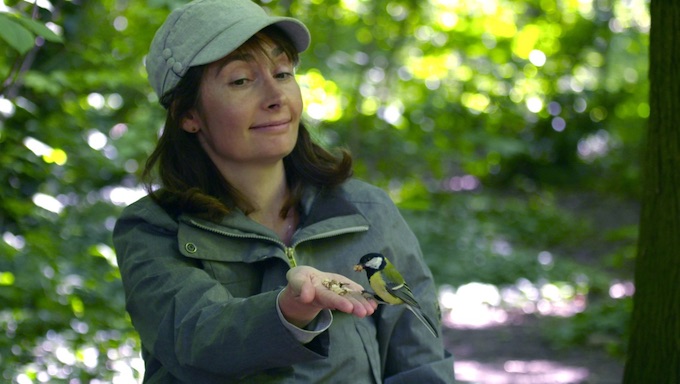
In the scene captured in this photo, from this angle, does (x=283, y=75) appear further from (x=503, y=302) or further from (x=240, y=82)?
(x=503, y=302)

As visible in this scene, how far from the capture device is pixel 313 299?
5.60ft

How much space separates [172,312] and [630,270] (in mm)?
6006

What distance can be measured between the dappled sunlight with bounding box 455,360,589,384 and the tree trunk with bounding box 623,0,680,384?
2247 mm

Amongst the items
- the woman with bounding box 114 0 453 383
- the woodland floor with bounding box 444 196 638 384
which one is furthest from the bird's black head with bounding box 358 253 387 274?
the woodland floor with bounding box 444 196 638 384

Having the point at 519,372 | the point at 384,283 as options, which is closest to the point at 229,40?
the point at 384,283

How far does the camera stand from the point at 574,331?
5.82 metres

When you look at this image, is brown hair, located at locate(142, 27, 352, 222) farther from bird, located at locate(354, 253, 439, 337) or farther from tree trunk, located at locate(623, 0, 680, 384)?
tree trunk, located at locate(623, 0, 680, 384)

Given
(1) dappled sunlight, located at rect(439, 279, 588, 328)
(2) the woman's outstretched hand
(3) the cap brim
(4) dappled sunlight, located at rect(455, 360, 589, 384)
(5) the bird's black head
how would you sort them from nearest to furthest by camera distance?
(2) the woman's outstretched hand, (5) the bird's black head, (3) the cap brim, (4) dappled sunlight, located at rect(455, 360, 589, 384), (1) dappled sunlight, located at rect(439, 279, 588, 328)

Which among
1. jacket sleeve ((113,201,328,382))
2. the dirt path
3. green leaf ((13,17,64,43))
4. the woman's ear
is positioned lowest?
jacket sleeve ((113,201,328,382))

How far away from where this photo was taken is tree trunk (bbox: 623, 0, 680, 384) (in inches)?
103

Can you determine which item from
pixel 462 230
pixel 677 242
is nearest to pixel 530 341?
pixel 462 230

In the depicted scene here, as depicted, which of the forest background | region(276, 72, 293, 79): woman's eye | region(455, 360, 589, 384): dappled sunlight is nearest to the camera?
region(276, 72, 293, 79): woman's eye

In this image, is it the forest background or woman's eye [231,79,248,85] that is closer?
woman's eye [231,79,248,85]

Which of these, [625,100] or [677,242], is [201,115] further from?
[625,100]
